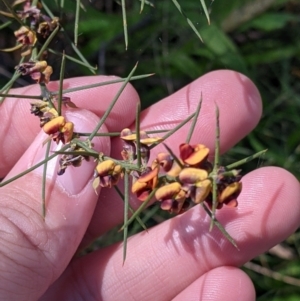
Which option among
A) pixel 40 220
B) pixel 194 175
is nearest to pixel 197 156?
pixel 194 175

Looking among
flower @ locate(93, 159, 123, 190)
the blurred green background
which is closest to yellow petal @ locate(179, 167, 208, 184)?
flower @ locate(93, 159, 123, 190)

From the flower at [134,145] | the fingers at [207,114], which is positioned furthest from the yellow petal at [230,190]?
the fingers at [207,114]

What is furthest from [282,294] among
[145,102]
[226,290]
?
[145,102]

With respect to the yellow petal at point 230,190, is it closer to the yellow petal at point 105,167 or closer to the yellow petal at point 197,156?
the yellow petal at point 197,156

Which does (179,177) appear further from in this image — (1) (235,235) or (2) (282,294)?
(2) (282,294)

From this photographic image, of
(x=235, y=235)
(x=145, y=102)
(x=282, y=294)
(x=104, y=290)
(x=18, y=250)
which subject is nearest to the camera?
(x=18, y=250)
